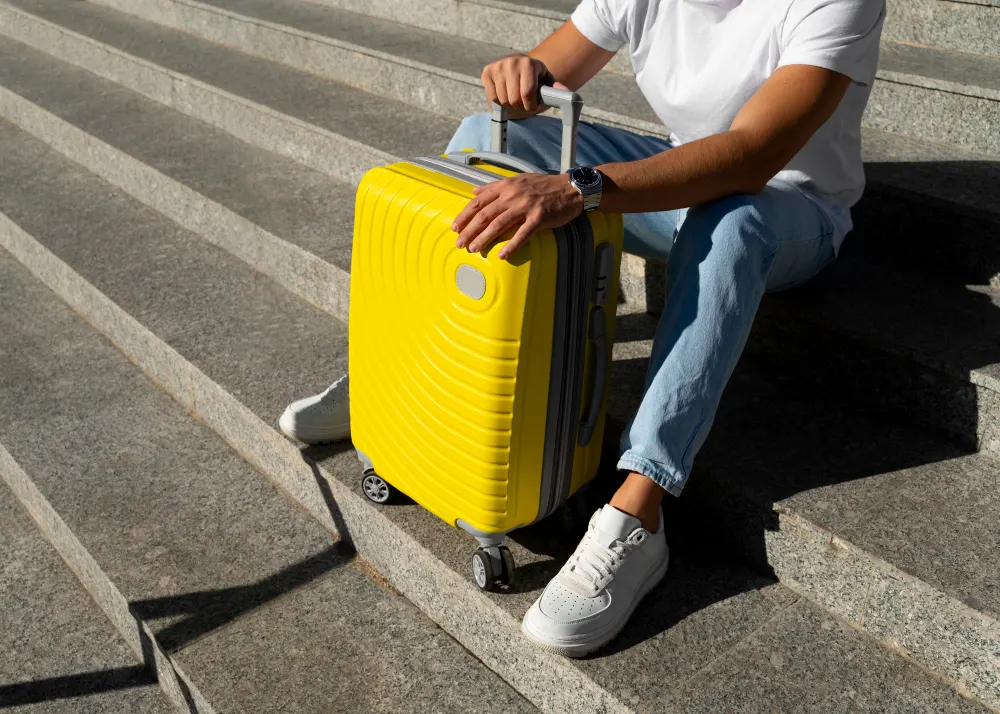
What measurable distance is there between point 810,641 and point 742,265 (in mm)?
717

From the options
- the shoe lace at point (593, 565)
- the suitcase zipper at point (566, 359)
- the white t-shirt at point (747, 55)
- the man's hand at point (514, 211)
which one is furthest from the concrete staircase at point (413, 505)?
the man's hand at point (514, 211)

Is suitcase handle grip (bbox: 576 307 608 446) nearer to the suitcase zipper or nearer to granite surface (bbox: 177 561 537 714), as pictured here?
the suitcase zipper

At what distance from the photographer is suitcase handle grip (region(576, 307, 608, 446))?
1.85 meters

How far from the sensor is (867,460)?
209 centimetres

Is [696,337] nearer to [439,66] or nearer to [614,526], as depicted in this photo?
[614,526]

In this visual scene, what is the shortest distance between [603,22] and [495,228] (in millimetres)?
982

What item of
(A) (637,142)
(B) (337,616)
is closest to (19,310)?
(B) (337,616)

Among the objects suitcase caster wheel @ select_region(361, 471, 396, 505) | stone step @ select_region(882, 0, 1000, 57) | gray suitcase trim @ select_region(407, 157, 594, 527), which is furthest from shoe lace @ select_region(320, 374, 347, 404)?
stone step @ select_region(882, 0, 1000, 57)

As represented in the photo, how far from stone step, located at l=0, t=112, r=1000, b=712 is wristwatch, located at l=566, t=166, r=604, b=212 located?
2.28 feet

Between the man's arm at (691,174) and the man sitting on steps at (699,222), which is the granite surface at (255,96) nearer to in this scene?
the man sitting on steps at (699,222)

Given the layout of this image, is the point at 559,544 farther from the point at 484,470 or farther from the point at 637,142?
the point at 637,142

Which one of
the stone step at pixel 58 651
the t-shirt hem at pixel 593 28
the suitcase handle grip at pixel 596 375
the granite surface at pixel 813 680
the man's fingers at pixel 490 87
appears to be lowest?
the stone step at pixel 58 651

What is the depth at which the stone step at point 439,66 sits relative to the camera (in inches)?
110

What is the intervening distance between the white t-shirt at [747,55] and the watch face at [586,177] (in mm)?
491
